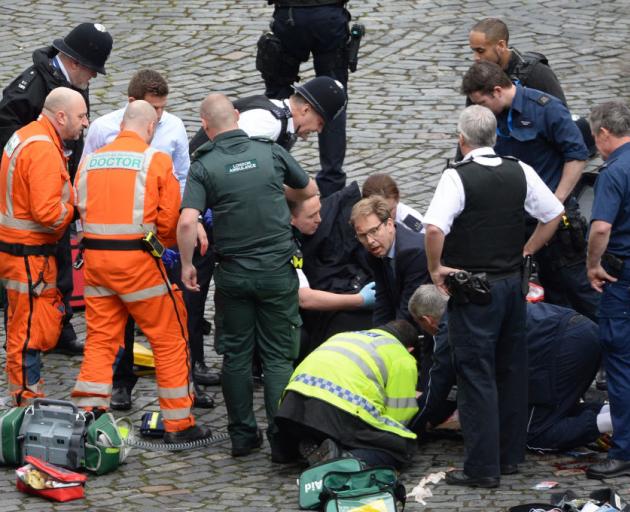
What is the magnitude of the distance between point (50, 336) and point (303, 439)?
1698 mm

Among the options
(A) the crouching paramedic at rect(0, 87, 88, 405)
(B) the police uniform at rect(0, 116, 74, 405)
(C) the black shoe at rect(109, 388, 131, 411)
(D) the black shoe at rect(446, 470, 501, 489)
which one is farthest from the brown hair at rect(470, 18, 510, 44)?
(C) the black shoe at rect(109, 388, 131, 411)

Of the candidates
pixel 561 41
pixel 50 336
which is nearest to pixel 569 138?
pixel 50 336

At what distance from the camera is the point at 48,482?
7.43 m

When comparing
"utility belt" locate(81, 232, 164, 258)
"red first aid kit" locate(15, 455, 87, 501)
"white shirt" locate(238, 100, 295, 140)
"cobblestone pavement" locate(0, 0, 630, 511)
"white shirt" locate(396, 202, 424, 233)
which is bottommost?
"cobblestone pavement" locate(0, 0, 630, 511)

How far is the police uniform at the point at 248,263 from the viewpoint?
26.3ft

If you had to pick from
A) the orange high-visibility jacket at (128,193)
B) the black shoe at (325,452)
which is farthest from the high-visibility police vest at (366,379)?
the orange high-visibility jacket at (128,193)

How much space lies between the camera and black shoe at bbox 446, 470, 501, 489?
7.60m

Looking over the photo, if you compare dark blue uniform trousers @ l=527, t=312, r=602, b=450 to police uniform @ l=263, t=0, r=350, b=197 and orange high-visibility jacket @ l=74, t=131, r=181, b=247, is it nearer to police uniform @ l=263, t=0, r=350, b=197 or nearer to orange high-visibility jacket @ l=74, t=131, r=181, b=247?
orange high-visibility jacket @ l=74, t=131, r=181, b=247

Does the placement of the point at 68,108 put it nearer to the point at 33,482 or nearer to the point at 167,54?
the point at 33,482

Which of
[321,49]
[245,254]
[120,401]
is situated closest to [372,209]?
[245,254]

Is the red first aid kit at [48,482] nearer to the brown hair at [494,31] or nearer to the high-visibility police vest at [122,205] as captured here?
the high-visibility police vest at [122,205]

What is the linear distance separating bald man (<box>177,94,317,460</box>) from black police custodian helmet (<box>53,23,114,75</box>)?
1391mm

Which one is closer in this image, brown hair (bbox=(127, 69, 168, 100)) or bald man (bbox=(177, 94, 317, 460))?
bald man (bbox=(177, 94, 317, 460))

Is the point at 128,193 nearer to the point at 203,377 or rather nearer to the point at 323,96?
the point at 323,96
